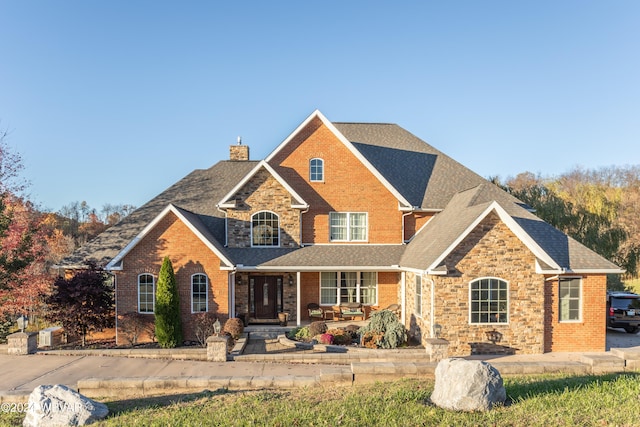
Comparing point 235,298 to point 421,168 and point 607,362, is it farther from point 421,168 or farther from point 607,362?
point 607,362

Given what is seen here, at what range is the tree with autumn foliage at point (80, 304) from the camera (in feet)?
50.4

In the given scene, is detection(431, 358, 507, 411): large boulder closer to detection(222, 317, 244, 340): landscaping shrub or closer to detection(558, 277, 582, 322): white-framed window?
detection(558, 277, 582, 322): white-framed window

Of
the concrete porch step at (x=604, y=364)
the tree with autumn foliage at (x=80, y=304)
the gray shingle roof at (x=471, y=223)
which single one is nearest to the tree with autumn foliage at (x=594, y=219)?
the gray shingle roof at (x=471, y=223)

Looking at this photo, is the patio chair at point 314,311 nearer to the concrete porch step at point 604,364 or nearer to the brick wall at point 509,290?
the brick wall at point 509,290

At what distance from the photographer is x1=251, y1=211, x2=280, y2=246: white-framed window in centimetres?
1972

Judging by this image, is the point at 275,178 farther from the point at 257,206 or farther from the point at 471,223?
the point at 471,223

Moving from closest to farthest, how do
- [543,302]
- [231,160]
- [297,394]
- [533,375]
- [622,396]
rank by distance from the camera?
[622,396] → [297,394] → [533,375] → [543,302] → [231,160]

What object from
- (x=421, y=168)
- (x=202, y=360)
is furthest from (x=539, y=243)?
(x=202, y=360)

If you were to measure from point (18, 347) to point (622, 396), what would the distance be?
1719cm

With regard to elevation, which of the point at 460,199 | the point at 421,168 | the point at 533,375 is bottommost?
the point at 533,375

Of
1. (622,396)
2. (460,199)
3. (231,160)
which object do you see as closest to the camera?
(622,396)

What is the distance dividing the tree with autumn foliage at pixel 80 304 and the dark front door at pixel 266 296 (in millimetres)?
6351

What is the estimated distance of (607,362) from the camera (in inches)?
432

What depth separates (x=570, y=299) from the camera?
50.1ft
